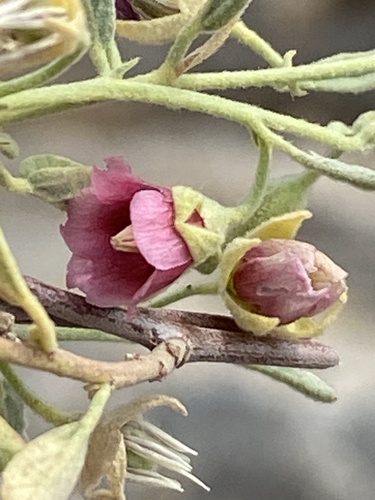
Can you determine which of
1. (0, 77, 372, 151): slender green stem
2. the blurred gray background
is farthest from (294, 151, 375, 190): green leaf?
the blurred gray background

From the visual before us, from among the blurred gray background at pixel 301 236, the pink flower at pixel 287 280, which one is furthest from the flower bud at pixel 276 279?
the blurred gray background at pixel 301 236

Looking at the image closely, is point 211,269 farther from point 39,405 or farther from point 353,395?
point 353,395

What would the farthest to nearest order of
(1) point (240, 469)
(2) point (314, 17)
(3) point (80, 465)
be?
(2) point (314, 17) → (1) point (240, 469) → (3) point (80, 465)

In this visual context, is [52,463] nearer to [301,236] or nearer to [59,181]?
[59,181]

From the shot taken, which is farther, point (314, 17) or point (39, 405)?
point (314, 17)

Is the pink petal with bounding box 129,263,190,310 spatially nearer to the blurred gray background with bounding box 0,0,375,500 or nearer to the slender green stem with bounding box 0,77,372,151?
the slender green stem with bounding box 0,77,372,151

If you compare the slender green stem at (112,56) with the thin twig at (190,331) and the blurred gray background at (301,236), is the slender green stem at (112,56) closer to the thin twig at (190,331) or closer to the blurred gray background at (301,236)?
the thin twig at (190,331)

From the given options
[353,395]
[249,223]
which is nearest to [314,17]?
[353,395]

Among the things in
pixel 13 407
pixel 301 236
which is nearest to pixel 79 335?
pixel 13 407
